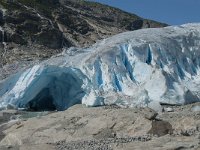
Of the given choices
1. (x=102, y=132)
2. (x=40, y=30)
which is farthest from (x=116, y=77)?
(x=40, y=30)

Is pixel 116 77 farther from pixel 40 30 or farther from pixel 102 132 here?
pixel 40 30

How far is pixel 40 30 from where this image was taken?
62906 mm

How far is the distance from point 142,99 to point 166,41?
8614 mm

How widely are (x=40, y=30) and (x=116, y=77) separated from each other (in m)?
30.0

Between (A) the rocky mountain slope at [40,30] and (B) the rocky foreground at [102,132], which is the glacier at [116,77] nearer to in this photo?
(B) the rocky foreground at [102,132]

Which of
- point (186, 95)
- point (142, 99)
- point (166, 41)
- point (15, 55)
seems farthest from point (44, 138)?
point (15, 55)

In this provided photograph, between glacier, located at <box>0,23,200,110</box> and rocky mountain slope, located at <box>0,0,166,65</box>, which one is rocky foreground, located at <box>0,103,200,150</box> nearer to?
glacier, located at <box>0,23,200,110</box>

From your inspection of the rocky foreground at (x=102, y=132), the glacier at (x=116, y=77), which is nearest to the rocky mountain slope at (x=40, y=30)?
the glacier at (x=116, y=77)

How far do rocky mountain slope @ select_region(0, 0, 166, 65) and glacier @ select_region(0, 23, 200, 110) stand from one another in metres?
17.7

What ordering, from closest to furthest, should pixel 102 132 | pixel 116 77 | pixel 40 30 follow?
pixel 102 132 < pixel 116 77 < pixel 40 30

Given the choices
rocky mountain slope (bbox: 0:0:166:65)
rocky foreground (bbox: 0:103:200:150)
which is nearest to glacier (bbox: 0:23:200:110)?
rocky foreground (bbox: 0:103:200:150)

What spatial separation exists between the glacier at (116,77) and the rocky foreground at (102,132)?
35.8ft

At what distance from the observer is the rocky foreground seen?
14727 millimetres

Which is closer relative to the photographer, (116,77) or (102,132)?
(102,132)
